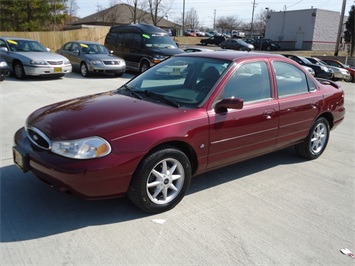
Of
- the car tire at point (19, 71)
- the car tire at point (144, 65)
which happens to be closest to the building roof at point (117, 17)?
the car tire at point (144, 65)

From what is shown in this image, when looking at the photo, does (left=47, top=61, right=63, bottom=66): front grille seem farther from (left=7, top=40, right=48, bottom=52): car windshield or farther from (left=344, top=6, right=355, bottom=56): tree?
(left=344, top=6, right=355, bottom=56): tree

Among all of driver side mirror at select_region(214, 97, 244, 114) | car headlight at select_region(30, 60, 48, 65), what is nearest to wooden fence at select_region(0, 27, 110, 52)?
car headlight at select_region(30, 60, 48, 65)

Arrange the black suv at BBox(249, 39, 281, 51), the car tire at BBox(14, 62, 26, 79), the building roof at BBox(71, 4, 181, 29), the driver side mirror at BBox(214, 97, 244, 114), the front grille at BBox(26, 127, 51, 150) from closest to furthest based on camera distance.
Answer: the front grille at BBox(26, 127, 51, 150), the driver side mirror at BBox(214, 97, 244, 114), the car tire at BBox(14, 62, 26, 79), the black suv at BBox(249, 39, 281, 51), the building roof at BBox(71, 4, 181, 29)

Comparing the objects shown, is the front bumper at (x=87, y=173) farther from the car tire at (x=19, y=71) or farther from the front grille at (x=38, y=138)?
the car tire at (x=19, y=71)

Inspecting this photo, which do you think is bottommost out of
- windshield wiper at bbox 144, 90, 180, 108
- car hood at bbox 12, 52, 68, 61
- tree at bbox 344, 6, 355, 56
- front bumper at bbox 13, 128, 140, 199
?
front bumper at bbox 13, 128, 140, 199

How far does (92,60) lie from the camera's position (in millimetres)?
13719

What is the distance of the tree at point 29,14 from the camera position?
3378 centimetres

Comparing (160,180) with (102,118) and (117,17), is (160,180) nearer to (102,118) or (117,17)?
(102,118)

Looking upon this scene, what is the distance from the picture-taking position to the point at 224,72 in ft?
12.9

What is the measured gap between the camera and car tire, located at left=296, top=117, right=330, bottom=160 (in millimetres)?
5090

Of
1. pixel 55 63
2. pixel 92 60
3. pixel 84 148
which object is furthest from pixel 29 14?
pixel 84 148

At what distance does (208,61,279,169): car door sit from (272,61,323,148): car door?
0.18 metres

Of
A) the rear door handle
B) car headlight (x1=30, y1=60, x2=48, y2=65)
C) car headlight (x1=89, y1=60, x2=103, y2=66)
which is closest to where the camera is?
the rear door handle

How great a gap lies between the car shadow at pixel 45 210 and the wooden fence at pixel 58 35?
21.2 m
